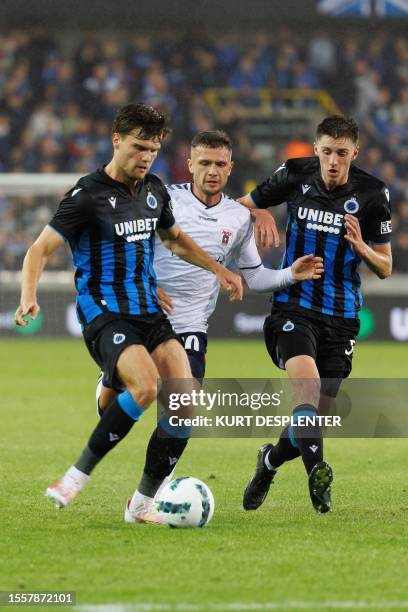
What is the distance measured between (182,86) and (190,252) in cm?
1586

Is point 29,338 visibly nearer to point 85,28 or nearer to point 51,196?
point 51,196

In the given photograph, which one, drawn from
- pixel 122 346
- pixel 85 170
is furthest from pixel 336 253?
pixel 85 170

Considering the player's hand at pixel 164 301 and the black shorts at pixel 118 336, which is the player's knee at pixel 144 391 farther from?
the player's hand at pixel 164 301

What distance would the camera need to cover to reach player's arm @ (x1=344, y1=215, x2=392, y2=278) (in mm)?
6801

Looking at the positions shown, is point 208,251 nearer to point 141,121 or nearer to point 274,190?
point 274,190

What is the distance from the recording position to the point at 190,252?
22.3ft

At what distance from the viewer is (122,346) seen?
6113 millimetres

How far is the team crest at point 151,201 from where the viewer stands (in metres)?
6.54

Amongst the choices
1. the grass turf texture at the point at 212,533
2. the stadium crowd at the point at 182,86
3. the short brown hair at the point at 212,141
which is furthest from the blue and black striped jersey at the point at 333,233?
the stadium crowd at the point at 182,86

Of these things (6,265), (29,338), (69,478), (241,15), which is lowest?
(29,338)

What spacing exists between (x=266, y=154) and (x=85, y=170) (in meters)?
3.34

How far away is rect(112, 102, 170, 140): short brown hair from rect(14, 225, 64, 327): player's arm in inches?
25.1

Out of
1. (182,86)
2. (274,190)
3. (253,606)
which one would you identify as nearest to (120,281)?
(274,190)

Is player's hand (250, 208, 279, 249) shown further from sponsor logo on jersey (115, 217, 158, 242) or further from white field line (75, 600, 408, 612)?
white field line (75, 600, 408, 612)
